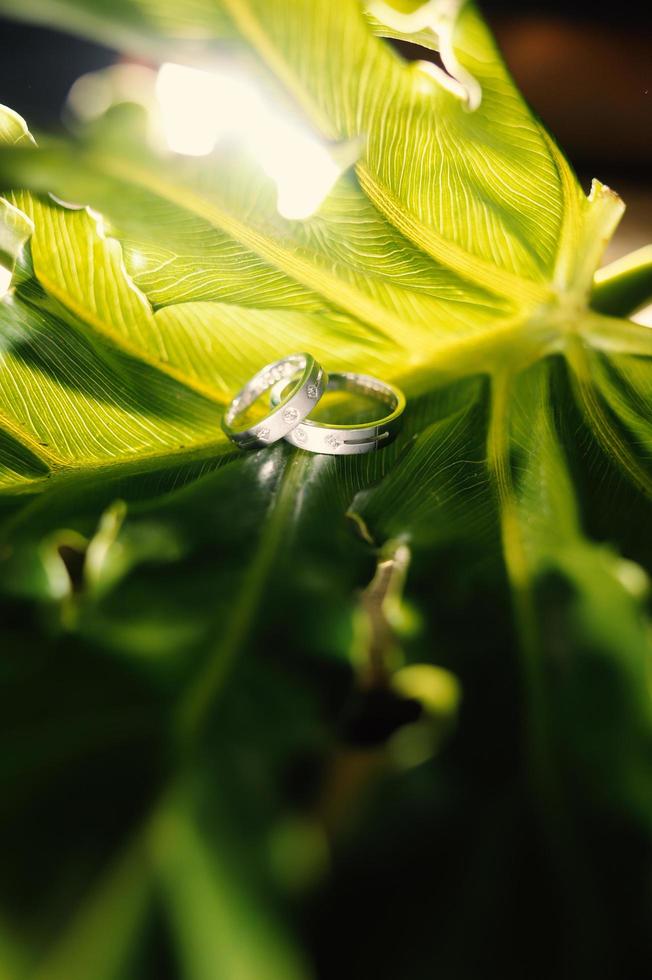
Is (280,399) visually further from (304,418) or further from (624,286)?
(624,286)

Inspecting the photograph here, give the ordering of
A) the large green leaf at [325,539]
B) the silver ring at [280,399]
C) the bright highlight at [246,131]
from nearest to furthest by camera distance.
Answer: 1. the large green leaf at [325,539]
2. the bright highlight at [246,131]
3. the silver ring at [280,399]

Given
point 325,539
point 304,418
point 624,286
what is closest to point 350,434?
point 304,418

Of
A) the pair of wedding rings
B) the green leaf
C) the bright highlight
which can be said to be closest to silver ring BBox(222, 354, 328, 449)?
the pair of wedding rings

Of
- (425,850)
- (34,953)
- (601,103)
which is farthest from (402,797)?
(601,103)

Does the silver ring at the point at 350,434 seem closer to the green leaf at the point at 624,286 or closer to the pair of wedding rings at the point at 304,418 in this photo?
the pair of wedding rings at the point at 304,418

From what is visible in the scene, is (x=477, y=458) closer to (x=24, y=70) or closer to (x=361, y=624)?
(x=361, y=624)

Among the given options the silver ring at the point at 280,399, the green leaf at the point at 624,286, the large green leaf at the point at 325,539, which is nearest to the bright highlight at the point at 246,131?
the large green leaf at the point at 325,539

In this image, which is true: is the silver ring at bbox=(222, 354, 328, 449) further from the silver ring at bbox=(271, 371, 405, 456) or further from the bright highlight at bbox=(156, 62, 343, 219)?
the bright highlight at bbox=(156, 62, 343, 219)
